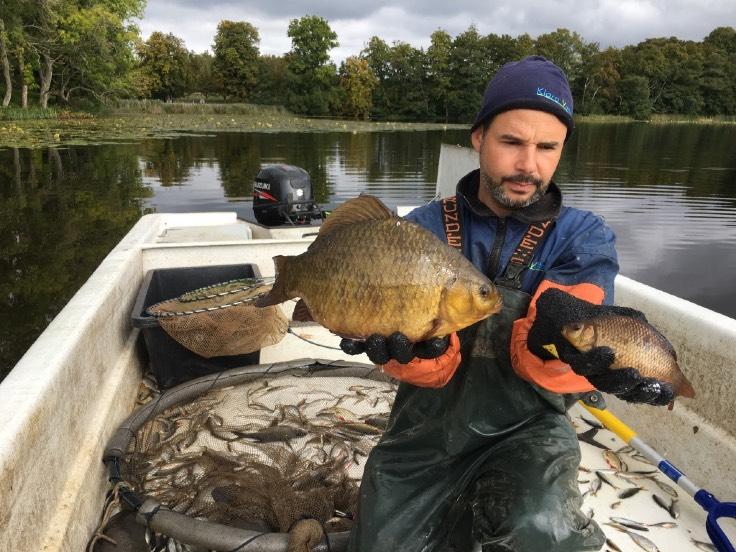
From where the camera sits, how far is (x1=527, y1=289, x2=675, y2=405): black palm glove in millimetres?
1720

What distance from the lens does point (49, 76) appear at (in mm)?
43188

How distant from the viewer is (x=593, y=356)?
5.63ft

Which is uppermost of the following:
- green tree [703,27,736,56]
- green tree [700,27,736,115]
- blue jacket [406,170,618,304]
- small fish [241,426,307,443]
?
green tree [703,27,736,56]

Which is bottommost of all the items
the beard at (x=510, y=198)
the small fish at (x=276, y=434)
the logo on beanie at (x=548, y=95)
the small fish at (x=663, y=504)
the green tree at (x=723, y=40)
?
the small fish at (x=663, y=504)

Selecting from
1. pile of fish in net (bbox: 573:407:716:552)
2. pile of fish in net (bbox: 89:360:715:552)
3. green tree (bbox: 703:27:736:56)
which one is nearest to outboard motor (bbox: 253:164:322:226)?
pile of fish in net (bbox: 89:360:715:552)

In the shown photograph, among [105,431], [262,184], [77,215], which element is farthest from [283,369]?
[77,215]

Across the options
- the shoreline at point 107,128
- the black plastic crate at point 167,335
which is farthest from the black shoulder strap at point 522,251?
the shoreline at point 107,128

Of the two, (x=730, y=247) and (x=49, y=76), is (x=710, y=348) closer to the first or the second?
(x=730, y=247)

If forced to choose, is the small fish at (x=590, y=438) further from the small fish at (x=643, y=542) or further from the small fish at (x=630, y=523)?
the small fish at (x=643, y=542)

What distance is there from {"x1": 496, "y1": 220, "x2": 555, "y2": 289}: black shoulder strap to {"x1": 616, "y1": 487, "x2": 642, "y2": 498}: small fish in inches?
59.6

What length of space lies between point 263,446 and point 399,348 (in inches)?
60.6

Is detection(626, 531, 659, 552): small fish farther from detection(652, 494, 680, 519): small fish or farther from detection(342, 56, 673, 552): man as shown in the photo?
detection(342, 56, 673, 552): man

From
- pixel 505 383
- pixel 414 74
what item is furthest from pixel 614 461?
pixel 414 74

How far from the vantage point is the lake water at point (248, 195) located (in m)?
9.51
